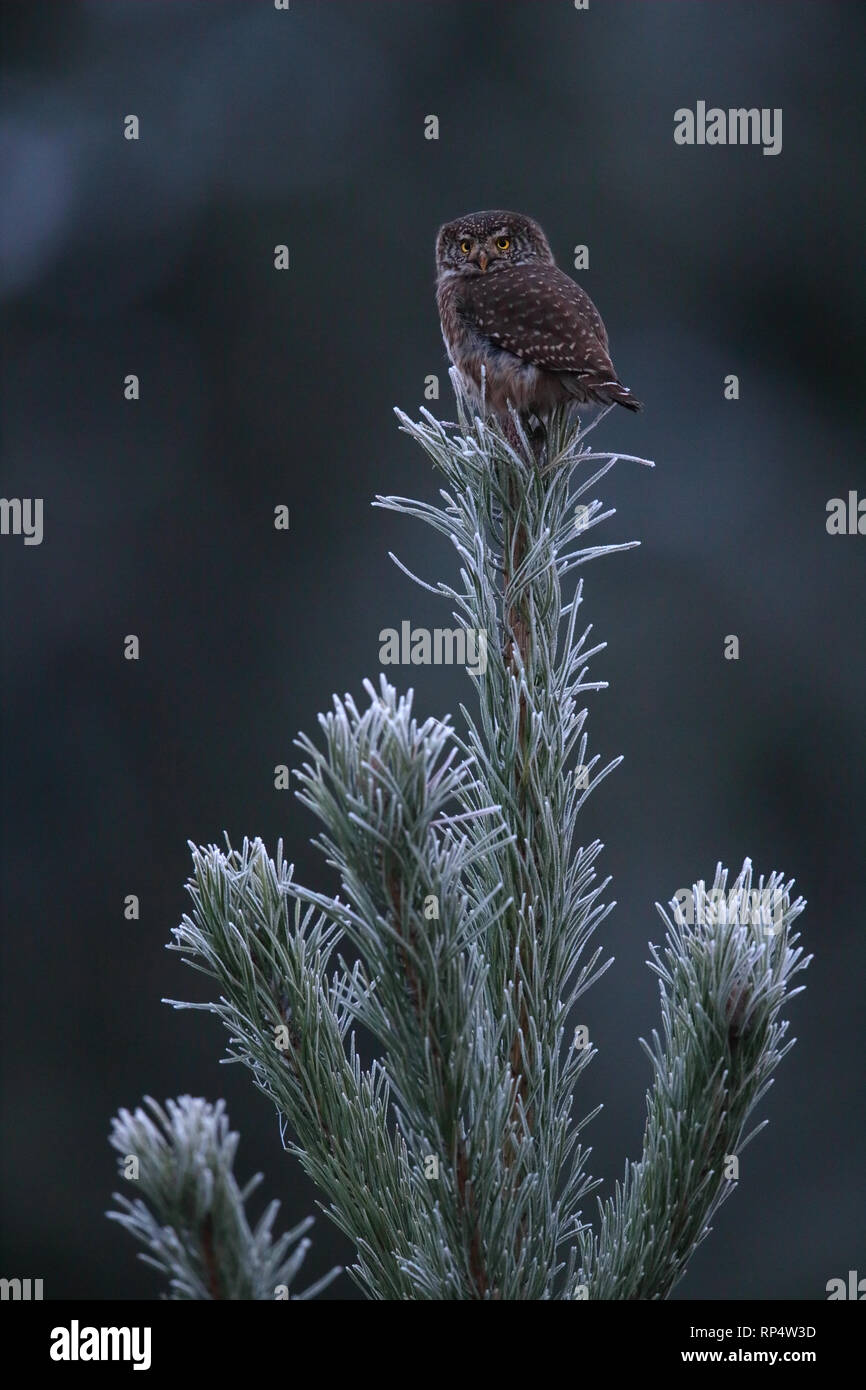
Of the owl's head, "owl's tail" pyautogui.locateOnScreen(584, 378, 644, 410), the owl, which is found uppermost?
the owl's head

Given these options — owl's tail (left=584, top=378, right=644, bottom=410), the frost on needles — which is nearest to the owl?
owl's tail (left=584, top=378, right=644, bottom=410)

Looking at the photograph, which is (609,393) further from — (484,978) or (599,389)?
(484,978)

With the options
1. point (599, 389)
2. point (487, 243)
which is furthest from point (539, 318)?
point (487, 243)

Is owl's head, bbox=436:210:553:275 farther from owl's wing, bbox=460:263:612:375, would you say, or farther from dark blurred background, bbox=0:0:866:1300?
dark blurred background, bbox=0:0:866:1300

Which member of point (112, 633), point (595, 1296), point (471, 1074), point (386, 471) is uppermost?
point (386, 471)

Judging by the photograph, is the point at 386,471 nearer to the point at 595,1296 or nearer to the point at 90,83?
the point at 90,83
